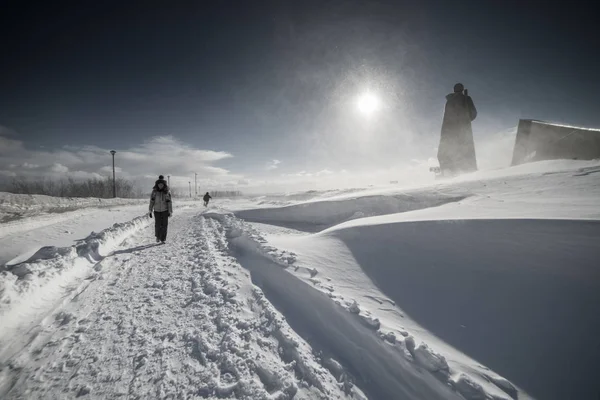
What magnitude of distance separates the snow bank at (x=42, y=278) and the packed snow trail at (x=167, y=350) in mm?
341

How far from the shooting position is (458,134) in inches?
546

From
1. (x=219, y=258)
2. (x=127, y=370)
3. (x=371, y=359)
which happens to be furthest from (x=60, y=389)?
(x=219, y=258)

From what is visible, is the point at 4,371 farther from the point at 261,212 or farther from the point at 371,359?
the point at 261,212

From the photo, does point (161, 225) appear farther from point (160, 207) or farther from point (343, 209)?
point (343, 209)

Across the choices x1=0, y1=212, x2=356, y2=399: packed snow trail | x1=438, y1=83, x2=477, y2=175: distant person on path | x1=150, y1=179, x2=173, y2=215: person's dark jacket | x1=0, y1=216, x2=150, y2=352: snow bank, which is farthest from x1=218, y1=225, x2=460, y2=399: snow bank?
x1=438, y1=83, x2=477, y2=175: distant person on path

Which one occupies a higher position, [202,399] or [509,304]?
[509,304]

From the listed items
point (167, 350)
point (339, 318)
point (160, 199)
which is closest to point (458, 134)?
point (339, 318)

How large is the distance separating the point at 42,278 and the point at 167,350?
113 inches

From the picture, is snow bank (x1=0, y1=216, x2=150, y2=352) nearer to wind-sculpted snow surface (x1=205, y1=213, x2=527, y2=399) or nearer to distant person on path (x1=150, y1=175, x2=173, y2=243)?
distant person on path (x1=150, y1=175, x2=173, y2=243)

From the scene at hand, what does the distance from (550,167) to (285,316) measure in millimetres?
9729

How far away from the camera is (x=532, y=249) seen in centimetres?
286

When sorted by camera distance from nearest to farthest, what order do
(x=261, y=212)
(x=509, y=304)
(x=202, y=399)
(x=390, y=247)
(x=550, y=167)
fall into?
(x=202, y=399) → (x=509, y=304) → (x=390, y=247) → (x=550, y=167) → (x=261, y=212)

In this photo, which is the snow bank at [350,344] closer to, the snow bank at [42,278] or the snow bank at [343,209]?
the snow bank at [42,278]

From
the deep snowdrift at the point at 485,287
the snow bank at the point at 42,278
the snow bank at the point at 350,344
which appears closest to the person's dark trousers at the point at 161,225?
the snow bank at the point at 42,278
